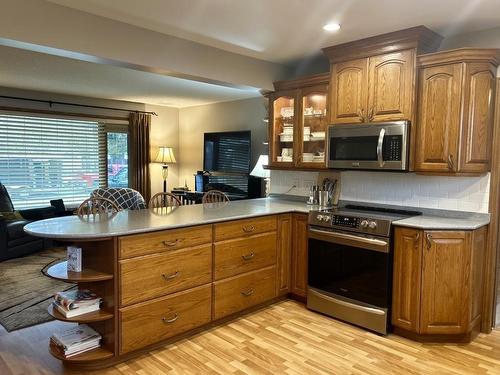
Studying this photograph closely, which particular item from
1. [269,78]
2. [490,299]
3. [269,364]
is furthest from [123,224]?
[490,299]

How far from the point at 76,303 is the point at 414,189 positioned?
113 inches

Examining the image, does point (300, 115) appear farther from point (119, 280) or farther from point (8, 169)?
point (8, 169)

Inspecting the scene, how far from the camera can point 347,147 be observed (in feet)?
11.4

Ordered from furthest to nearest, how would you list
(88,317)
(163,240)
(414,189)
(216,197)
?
(216,197) → (414,189) → (163,240) → (88,317)

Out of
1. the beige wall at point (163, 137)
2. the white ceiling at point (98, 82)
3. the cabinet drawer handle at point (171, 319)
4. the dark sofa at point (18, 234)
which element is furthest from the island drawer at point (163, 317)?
the beige wall at point (163, 137)

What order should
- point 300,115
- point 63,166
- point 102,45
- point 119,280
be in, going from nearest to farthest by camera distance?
point 119,280
point 102,45
point 300,115
point 63,166

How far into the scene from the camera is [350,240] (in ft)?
10.3

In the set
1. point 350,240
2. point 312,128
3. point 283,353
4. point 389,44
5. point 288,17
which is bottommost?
point 283,353

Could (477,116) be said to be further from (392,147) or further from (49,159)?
(49,159)

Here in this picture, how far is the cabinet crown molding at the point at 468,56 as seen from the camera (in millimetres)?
2807

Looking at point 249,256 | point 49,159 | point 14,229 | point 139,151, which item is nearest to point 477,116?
point 249,256

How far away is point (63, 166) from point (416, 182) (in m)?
5.85

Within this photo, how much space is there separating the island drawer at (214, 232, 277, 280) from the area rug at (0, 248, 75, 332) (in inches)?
61.9

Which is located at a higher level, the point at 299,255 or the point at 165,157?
the point at 165,157
